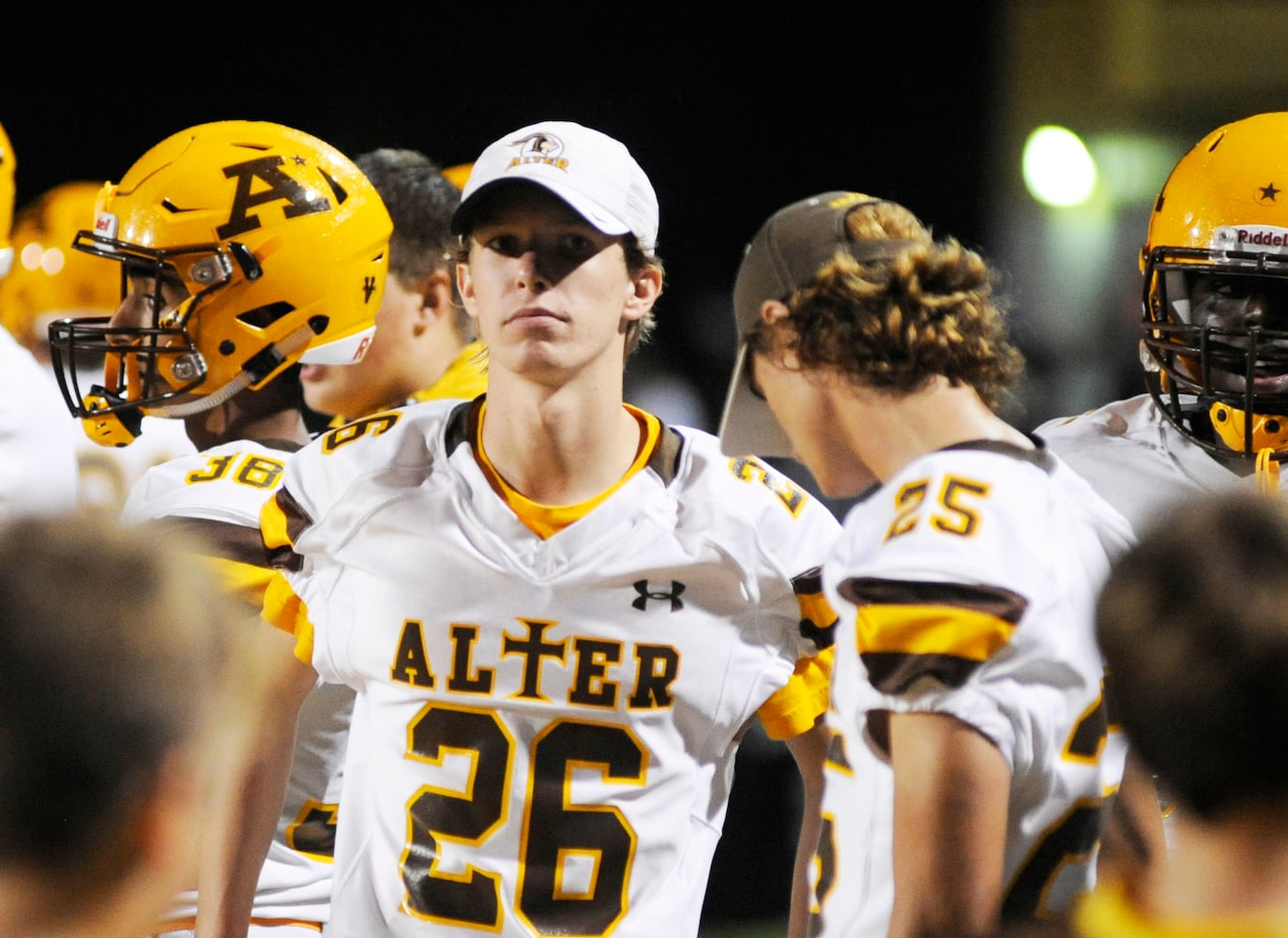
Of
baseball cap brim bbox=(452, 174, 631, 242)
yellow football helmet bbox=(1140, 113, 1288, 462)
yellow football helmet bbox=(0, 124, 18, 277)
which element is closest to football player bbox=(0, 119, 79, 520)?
yellow football helmet bbox=(0, 124, 18, 277)

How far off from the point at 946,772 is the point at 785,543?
61 centimetres

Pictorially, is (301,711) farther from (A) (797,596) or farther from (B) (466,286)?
(A) (797,596)

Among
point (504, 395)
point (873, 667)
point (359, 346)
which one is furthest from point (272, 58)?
point (873, 667)

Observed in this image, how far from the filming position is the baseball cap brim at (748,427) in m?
2.10

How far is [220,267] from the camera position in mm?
2637

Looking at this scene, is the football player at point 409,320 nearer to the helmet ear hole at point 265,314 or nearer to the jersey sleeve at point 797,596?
the helmet ear hole at point 265,314

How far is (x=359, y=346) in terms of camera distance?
2.84 m

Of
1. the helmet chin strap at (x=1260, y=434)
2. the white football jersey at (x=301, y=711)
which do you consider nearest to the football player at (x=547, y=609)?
the white football jersey at (x=301, y=711)

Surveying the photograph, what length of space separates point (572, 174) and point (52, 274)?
2.87 metres

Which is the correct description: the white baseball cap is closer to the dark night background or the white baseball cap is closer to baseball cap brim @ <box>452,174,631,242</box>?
baseball cap brim @ <box>452,174,631,242</box>

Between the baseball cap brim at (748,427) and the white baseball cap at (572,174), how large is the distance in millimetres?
285

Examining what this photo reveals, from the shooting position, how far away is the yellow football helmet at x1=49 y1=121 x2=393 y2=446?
2643 millimetres

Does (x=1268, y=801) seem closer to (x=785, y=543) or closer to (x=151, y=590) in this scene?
(x=151, y=590)

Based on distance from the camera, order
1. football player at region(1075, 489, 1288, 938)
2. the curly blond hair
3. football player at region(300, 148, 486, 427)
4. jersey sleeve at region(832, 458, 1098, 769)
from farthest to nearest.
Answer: football player at region(300, 148, 486, 427), the curly blond hair, jersey sleeve at region(832, 458, 1098, 769), football player at region(1075, 489, 1288, 938)
